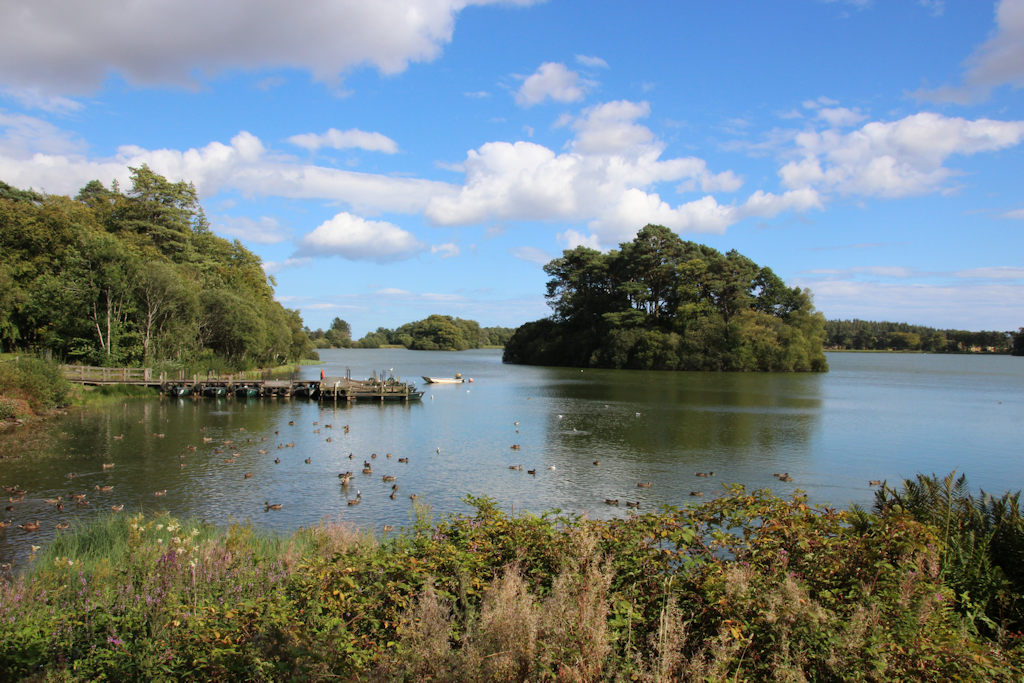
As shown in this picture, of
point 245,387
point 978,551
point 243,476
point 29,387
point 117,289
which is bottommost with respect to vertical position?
point 243,476

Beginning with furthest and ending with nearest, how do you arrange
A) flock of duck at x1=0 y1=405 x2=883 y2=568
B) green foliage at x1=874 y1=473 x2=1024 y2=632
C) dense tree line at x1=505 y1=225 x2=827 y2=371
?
dense tree line at x1=505 y1=225 x2=827 y2=371 < flock of duck at x1=0 y1=405 x2=883 y2=568 < green foliage at x1=874 y1=473 x2=1024 y2=632

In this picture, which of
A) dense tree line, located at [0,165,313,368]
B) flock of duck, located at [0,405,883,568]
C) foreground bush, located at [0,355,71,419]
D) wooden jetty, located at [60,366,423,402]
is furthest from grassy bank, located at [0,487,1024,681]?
dense tree line, located at [0,165,313,368]

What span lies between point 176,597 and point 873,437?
36.0 meters

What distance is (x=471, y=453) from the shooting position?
92.2 ft

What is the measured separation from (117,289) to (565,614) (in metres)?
51.4

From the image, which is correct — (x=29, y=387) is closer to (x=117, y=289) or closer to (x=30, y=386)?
(x=30, y=386)

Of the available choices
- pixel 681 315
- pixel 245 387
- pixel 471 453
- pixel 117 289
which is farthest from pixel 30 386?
pixel 681 315

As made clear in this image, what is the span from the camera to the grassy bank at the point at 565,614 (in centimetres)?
466

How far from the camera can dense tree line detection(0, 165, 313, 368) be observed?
46.8m

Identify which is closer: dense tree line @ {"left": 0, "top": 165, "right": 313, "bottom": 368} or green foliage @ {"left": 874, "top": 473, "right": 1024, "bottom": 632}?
green foliage @ {"left": 874, "top": 473, "right": 1024, "bottom": 632}

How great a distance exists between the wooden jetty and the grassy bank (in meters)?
43.3

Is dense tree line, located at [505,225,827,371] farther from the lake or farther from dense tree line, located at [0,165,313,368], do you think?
dense tree line, located at [0,165,313,368]

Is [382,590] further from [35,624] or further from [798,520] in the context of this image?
[798,520]

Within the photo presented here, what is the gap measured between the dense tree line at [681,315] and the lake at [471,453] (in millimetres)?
36684
